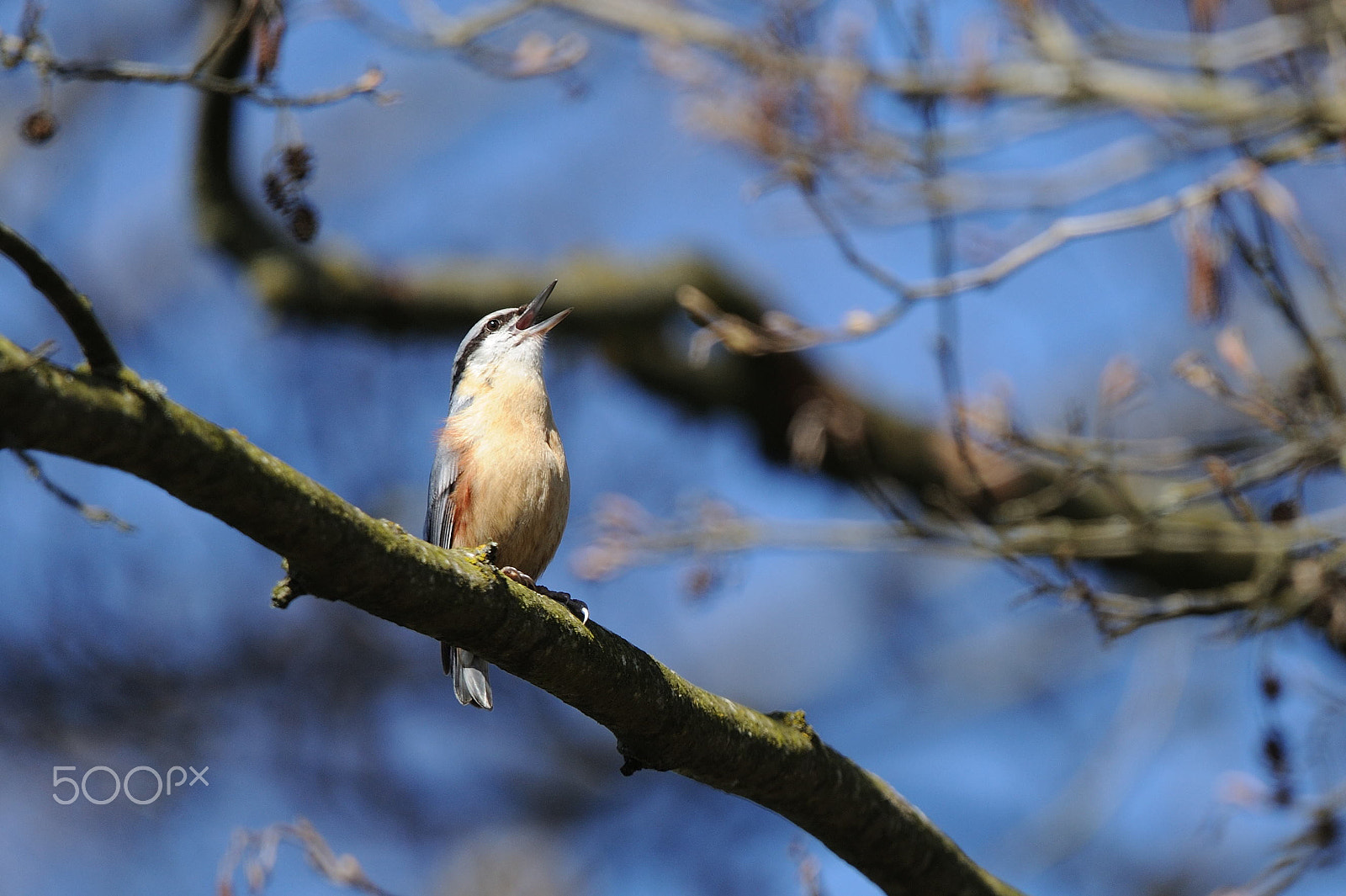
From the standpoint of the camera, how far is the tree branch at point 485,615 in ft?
6.57

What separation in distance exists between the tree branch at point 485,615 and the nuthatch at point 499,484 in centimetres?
120

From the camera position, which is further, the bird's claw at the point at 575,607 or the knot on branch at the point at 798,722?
the knot on branch at the point at 798,722

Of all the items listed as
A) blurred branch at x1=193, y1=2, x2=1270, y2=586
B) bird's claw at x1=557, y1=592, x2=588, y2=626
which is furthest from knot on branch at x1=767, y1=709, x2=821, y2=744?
blurred branch at x1=193, y1=2, x2=1270, y2=586

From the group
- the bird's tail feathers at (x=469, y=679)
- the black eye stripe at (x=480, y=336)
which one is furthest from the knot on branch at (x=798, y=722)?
the black eye stripe at (x=480, y=336)

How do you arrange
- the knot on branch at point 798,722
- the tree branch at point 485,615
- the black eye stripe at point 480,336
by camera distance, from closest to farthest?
the tree branch at point 485,615, the knot on branch at point 798,722, the black eye stripe at point 480,336

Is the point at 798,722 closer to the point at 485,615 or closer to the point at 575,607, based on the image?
the point at 575,607

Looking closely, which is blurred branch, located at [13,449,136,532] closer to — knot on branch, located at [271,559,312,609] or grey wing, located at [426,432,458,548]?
knot on branch, located at [271,559,312,609]

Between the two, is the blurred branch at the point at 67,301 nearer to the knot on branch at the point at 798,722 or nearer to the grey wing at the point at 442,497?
the knot on branch at the point at 798,722

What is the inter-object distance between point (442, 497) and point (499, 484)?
0.38 meters

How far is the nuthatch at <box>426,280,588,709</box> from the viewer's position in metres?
4.33

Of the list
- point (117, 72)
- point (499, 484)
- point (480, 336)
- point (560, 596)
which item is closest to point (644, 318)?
point (480, 336)

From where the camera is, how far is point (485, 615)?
273cm

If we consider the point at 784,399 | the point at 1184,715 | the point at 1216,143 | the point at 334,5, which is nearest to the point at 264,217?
the point at 334,5

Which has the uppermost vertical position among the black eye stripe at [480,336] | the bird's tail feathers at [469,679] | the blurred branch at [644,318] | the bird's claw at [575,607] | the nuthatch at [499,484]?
the blurred branch at [644,318]
